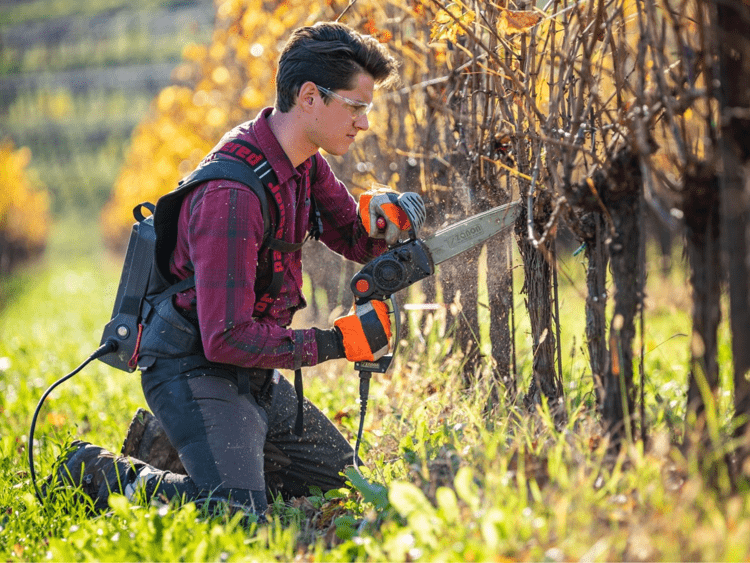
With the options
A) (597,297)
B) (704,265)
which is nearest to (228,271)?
(597,297)

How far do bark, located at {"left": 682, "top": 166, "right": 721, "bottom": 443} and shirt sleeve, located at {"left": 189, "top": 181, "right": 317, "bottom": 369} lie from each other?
1525mm

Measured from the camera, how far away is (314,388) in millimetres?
4359

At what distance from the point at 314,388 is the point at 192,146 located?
5.20 metres

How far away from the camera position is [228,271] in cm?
262

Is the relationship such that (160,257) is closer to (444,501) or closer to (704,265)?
(444,501)

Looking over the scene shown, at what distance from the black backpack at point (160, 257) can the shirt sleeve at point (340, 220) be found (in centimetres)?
39

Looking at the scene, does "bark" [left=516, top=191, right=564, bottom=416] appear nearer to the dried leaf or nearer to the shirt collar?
the dried leaf

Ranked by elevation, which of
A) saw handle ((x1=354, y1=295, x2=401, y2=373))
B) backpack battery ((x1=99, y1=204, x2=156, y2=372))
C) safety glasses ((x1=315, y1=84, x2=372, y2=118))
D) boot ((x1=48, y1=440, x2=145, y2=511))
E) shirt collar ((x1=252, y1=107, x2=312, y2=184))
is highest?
safety glasses ((x1=315, y1=84, x2=372, y2=118))

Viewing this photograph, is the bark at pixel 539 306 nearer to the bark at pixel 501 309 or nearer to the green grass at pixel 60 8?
the bark at pixel 501 309

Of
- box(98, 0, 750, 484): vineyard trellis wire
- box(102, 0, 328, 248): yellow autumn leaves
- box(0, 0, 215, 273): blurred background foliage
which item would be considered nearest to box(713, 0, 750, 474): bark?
box(98, 0, 750, 484): vineyard trellis wire

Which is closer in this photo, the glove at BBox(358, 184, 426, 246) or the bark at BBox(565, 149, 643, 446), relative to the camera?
the bark at BBox(565, 149, 643, 446)


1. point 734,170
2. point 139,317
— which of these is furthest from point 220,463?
point 734,170

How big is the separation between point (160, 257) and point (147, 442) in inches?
35.8

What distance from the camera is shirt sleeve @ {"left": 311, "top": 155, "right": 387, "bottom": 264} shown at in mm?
3271
